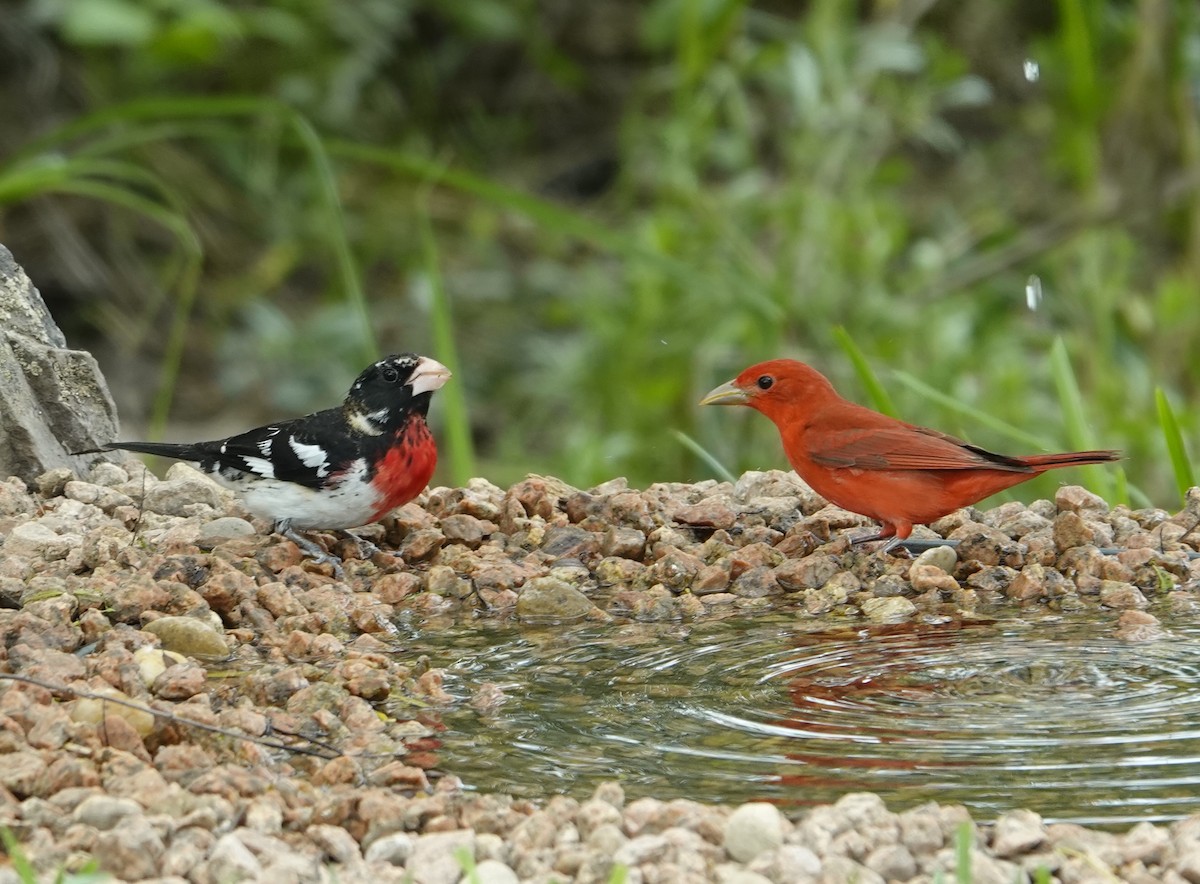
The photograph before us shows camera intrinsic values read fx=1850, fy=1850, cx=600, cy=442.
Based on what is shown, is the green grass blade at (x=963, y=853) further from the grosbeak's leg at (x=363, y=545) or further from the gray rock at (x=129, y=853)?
the grosbeak's leg at (x=363, y=545)

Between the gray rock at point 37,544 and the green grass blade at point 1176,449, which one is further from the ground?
the green grass blade at point 1176,449

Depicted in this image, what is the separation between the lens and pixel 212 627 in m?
3.84

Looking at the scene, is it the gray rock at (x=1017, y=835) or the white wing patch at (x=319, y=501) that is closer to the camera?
the gray rock at (x=1017, y=835)

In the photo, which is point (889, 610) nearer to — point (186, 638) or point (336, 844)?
point (186, 638)

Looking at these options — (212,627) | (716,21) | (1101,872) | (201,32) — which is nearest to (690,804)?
(1101,872)

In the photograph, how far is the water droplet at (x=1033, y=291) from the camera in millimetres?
8156

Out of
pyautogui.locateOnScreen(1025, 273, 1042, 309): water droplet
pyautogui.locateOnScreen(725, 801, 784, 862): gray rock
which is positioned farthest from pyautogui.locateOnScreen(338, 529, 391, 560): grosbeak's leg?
pyautogui.locateOnScreen(1025, 273, 1042, 309): water droplet

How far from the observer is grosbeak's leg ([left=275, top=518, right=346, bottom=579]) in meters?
4.49

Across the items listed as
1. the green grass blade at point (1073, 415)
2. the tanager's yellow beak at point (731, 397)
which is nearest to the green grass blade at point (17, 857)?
the tanager's yellow beak at point (731, 397)

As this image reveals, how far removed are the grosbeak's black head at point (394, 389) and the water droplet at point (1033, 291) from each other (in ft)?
13.1

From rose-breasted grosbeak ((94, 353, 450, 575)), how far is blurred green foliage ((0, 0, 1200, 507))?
0.77 meters

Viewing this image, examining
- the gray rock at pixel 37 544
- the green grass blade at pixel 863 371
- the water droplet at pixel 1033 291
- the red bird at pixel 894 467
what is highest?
the water droplet at pixel 1033 291

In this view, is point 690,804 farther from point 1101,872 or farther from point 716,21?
point 716,21

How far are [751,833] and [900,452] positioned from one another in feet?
6.97
